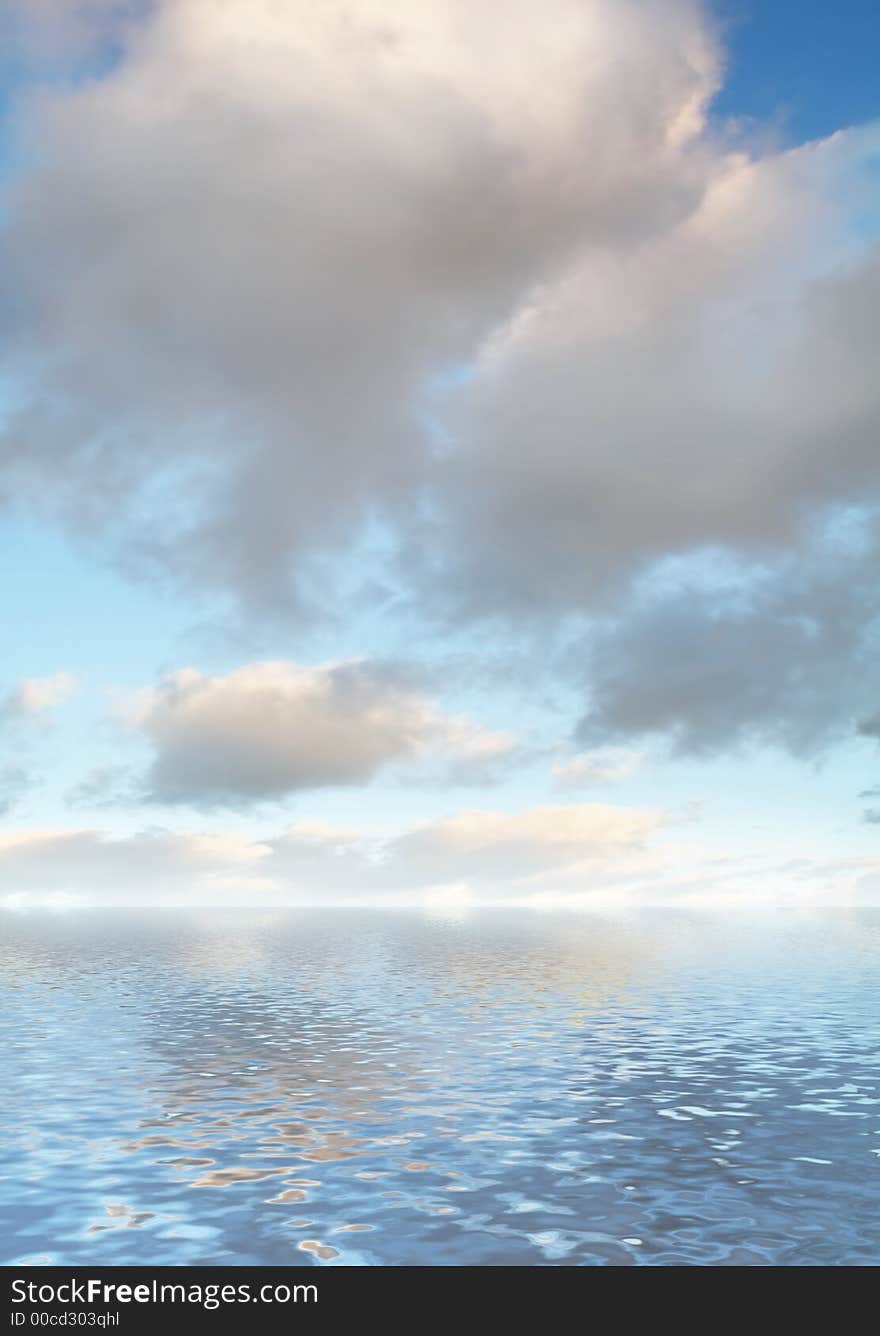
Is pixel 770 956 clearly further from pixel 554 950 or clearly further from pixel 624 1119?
pixel 624 1119

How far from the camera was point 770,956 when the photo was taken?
157750 mm

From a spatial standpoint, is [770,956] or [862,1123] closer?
[862,1123]

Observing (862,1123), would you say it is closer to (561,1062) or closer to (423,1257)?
(561,1062)

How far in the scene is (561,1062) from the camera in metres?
55.6

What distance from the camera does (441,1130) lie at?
39281 millimetres

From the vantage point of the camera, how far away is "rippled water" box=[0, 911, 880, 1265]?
2684cm

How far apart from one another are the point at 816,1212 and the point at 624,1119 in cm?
1325

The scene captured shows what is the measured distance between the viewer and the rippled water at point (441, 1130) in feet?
88.1

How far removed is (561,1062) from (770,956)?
11360 cm

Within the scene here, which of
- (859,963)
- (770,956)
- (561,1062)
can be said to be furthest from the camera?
(770,956)
